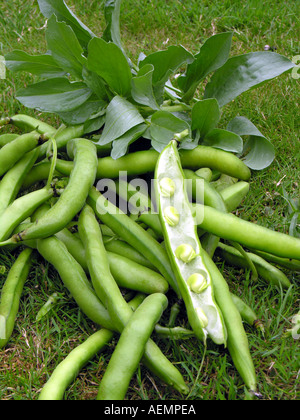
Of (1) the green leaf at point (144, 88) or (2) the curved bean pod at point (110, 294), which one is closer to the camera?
(2) the curved bean pod at point (110, 294)

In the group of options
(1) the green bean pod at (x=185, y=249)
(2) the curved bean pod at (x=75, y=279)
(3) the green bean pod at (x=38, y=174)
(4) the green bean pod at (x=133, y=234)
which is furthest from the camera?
(3) the green bean pod at (x=38, y=174)

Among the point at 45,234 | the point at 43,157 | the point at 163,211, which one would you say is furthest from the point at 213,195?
the point at 43,157

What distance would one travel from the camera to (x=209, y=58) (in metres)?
2.57

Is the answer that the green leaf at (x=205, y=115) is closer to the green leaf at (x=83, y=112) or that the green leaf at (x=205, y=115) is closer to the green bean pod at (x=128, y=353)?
the green leaf at (x=83, y=112)

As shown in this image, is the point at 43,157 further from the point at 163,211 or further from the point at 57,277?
the point at 163,211

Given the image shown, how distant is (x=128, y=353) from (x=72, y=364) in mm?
230

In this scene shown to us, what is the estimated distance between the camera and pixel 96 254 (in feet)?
6.77

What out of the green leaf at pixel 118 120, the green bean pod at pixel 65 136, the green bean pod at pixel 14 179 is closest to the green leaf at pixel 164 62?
the green leaf at pixel 118 120

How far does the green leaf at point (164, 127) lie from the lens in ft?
7.80

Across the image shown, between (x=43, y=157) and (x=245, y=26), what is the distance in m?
2.05

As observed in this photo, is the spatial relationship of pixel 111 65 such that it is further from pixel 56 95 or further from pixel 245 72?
pixel 245 72

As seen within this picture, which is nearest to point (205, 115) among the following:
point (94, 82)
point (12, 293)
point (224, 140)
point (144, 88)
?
point (224, 140)

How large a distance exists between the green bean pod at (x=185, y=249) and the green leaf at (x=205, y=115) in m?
0.28

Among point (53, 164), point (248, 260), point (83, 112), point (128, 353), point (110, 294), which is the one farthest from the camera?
point (83, 112)
